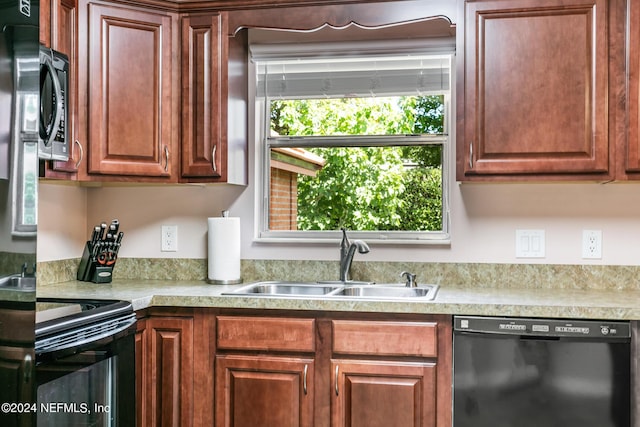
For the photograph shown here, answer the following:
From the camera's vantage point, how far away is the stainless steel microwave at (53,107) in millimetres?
2111

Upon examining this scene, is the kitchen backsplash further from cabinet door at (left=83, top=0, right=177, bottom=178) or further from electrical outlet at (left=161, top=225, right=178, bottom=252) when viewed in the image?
cabinet door at (left=83, top=0, right=177, bottom=178)

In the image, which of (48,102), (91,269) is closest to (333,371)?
(91,269)

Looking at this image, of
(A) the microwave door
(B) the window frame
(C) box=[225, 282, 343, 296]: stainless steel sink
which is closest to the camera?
(A) the microwave door

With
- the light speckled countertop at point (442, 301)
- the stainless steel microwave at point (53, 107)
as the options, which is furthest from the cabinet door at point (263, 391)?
the stainless steel microwave at point (53, 107)

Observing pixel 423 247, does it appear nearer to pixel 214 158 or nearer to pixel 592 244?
pixel 592 244

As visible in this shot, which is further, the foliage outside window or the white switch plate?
the foliage outside window

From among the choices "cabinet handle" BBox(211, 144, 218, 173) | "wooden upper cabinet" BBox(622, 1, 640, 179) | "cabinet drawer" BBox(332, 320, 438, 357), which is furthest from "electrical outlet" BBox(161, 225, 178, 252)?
"wooden upper cabinet" BBox(622, 1, 640, 179)

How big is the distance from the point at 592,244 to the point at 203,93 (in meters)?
1.75

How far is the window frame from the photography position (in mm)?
2906

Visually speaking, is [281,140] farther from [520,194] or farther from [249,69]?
[520,194]

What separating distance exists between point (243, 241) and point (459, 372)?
1219 millimetres

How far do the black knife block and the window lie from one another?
0.73 m

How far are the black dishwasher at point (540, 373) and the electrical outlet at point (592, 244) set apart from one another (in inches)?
24.8

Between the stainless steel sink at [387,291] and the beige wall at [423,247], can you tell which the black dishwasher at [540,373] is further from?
the beige wall at [423,247]
